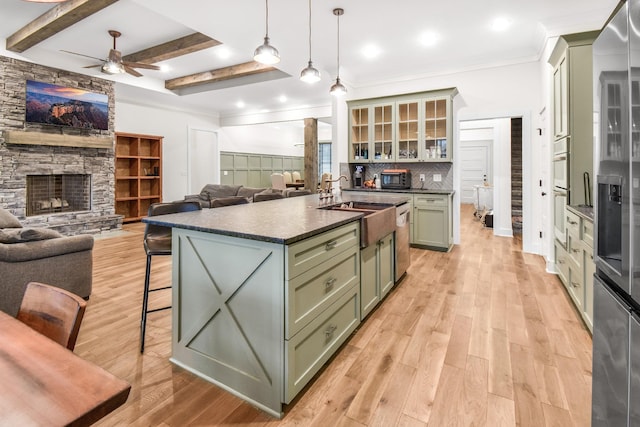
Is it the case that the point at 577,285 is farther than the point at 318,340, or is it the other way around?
the point at 577,285

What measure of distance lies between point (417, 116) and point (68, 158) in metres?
6.04

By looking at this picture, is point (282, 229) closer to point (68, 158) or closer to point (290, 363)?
point (290, 363)

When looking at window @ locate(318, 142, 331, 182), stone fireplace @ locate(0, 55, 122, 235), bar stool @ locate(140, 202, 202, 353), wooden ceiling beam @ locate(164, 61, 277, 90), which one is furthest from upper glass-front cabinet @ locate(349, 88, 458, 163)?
window @ locate(318, 142, 331, 182)

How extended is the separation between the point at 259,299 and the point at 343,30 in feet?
11.9

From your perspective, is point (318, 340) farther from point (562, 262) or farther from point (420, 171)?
point (420, 171)

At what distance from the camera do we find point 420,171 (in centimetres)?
568

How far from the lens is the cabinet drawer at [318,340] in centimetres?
166

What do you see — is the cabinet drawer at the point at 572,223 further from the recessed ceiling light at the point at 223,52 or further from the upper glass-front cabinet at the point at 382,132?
the recessed ceiling light at the point at 223,52

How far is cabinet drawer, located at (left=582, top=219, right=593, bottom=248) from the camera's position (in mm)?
2283

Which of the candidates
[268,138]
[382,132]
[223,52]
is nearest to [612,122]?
[382,132]

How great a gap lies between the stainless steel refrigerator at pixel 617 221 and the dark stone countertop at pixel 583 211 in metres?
1.24

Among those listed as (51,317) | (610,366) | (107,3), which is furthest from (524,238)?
(107,3)

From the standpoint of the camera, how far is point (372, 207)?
3264 millimetres

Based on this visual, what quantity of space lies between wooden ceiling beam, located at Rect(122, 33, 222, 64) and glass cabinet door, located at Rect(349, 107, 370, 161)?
2.47 m
